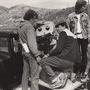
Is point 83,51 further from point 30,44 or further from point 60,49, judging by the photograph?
point 30,44

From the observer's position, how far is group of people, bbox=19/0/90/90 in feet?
11.2

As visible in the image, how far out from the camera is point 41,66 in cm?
386

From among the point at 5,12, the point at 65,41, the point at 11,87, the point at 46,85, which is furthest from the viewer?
the point at 5,12

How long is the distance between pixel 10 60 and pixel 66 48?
122cm

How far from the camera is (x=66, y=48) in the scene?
3.74 meters

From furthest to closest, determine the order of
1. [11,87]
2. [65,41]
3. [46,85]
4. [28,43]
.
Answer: [11,87], [46,85], [65,41], [28,43]

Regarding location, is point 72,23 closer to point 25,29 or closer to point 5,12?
point 25,29

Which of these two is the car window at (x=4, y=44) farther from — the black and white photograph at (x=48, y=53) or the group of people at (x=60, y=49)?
the group of people at (x=60, y=49)

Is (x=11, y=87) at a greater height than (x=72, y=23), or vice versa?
(x=72, y=23)

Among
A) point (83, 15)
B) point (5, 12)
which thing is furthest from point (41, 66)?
point (5, 12)

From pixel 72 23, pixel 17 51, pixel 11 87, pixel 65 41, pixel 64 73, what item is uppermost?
pixel 72 23

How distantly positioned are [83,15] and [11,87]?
6.58 ft

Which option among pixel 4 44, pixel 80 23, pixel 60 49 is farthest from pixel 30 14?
pixel 4 44

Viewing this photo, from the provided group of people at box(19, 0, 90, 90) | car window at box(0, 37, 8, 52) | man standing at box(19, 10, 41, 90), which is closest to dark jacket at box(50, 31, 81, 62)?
group of people at box(19, 0, 90, 90)
